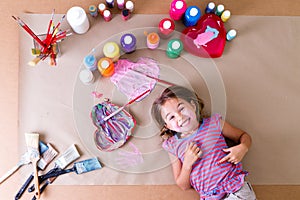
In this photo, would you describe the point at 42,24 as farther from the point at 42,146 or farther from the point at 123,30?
the point at 42,146

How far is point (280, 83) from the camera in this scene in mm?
981

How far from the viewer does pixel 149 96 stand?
964mm

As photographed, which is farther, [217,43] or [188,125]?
[217,43]

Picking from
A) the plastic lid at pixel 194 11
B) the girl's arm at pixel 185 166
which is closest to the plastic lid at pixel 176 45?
the plastic lid at pixel 194 11

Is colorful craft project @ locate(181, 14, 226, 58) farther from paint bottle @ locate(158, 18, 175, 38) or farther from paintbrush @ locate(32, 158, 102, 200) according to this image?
paintbrush @ locate(32, 158, 102, 200)

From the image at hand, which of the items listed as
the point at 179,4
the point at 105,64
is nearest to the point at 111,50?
the point at 105,64

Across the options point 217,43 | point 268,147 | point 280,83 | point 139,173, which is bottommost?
point 139,173

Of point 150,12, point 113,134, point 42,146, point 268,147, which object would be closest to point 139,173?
point 113,134

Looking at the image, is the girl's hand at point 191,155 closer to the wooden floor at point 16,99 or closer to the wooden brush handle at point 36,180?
the wooden floor at point 16,99

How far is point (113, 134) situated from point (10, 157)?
34 cm

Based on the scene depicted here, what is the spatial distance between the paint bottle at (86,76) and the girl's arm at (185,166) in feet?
1.13

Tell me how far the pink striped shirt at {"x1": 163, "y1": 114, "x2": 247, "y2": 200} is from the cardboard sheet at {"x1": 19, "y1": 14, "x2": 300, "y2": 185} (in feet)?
0.24

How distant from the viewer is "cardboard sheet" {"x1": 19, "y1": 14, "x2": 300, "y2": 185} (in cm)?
94

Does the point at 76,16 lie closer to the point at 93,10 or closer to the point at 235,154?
the point at 93,10
